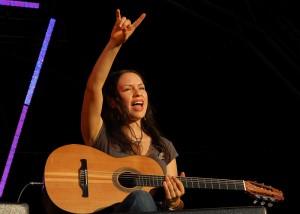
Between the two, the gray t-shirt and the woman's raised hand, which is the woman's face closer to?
the gray t-shirt

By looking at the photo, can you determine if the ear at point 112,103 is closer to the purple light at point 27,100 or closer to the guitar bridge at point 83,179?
the guitar bridge at point 83,179

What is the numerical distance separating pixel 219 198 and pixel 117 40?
1842mm

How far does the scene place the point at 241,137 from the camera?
13.1 ft

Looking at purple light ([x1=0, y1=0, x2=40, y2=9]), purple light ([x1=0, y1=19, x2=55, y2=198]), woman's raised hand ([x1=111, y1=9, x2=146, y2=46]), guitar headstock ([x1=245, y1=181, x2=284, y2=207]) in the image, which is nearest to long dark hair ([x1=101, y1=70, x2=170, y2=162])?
woman's raised hand ([x1=111, y1=9, x2=146, y2=46])

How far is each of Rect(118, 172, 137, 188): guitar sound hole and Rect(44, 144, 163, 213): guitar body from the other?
2cm

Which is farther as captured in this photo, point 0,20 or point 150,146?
point 0,20

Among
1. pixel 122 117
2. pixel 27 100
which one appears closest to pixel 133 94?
pixel 122 117

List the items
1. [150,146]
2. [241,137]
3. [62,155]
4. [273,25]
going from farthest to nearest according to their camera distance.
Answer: [241,137] < [273,25] < [150,146] < [62,155]

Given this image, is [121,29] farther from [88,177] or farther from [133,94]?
[88,177]

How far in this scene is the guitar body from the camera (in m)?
2.37

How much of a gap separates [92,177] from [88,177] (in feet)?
0.07

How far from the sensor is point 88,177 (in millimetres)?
2469

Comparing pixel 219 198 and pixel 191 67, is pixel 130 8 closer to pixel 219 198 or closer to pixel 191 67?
pixel 191 67

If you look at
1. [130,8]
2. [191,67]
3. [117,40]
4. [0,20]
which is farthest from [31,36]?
[117,40]
